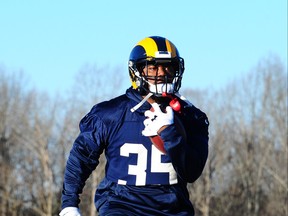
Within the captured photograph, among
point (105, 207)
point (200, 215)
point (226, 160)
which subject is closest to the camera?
point (105, 207)

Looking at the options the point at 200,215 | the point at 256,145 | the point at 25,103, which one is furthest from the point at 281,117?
the point at 25,103

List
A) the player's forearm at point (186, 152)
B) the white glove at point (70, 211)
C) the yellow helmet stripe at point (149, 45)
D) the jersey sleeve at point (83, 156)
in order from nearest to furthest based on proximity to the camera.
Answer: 1. the player's forearm at point (186, 152)
2. the white glove at point (70, 211)
3. the jersey sleeve at point (83, 156)
4. the yellow helmet stripe at point (149, 45)

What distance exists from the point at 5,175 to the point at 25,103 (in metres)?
5.68

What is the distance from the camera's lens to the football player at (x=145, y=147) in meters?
6.03

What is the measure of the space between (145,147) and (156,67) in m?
0.66

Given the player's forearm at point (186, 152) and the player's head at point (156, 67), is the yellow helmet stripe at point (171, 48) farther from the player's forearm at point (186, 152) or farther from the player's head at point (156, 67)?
the player's forearm at point (186, 152)

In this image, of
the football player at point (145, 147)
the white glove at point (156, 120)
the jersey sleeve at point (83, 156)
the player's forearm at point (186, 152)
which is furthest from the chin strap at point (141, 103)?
the player's forearm at point (186, 152)

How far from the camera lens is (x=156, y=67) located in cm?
637

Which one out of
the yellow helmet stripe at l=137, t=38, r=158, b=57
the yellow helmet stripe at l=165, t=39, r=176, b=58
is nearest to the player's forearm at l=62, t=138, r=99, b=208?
the yellow helmet stripe at l=137, t=38, r=158, b=57

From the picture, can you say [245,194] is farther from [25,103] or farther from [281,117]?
[25,103]

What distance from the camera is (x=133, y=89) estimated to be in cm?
641

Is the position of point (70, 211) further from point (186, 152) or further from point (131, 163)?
point (186, 152)

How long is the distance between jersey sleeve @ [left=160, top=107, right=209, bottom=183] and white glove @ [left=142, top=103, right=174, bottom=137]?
0.05 m

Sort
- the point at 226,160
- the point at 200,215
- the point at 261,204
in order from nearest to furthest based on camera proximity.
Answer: the point at 200,215, the point at 226,160, the point at 261,204
